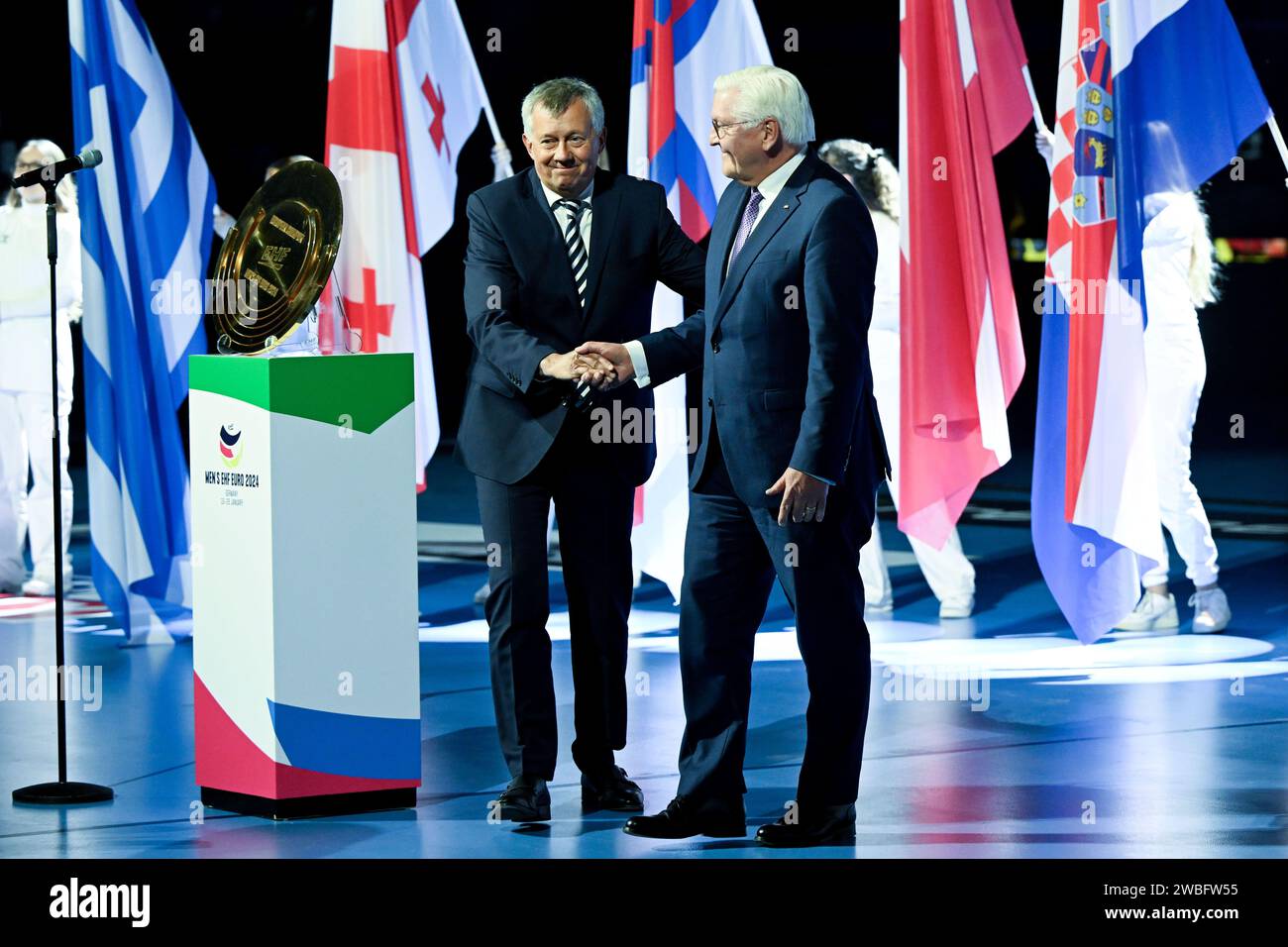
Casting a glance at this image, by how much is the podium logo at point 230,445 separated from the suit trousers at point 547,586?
57cm

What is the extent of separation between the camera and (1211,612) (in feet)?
23.6

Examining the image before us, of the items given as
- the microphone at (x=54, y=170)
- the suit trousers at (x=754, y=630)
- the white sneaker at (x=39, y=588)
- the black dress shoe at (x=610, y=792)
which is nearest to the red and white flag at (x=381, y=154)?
the white sneaker at (x=39, y=588)

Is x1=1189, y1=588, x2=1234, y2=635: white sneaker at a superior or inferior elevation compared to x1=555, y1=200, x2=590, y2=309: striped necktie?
inferior

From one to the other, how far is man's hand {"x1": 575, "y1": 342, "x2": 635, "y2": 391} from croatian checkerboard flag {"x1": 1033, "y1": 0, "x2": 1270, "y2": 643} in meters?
2.45

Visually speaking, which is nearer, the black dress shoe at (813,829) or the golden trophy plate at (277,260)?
the black dress shoe at (813,829)

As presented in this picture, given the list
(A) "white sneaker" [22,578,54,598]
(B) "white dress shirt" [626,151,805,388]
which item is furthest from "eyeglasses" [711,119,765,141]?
(A) "white sneaker" [22,578,54,598]

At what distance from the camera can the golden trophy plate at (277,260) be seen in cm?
469

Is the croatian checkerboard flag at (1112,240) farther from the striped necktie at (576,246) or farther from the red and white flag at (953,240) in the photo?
the striped necktie at (576,246)

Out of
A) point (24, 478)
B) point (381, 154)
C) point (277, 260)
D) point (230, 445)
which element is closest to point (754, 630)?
point (230, 445)

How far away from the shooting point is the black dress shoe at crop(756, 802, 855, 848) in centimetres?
436

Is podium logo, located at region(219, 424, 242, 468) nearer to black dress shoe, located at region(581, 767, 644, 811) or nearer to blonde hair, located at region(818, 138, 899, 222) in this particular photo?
black dress shoe, located at region(581, 767, 644, 811)

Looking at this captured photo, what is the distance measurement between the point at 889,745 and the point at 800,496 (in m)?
1.45

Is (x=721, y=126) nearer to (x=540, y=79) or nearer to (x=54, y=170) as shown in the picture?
(x=54, y=170)
